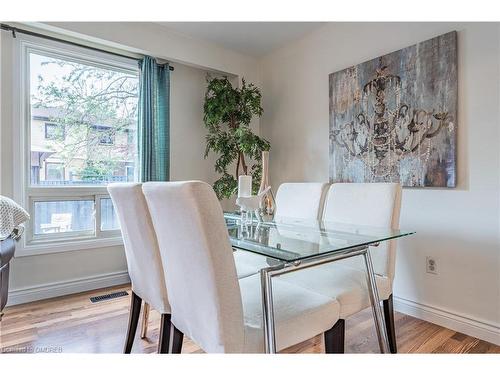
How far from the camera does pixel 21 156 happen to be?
96.9 inches

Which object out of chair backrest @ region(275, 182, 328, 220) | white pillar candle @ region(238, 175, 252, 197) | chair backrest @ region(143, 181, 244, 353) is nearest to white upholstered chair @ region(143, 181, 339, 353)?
chair backrest @ region(143, 181, 244, 353)

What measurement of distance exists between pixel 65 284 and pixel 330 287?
7.68ft

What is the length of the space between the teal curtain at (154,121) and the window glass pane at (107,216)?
392mm

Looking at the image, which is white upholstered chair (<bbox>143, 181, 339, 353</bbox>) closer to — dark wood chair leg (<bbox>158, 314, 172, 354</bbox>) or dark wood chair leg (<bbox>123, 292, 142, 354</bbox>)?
dark wood chair leg (<bbox>158, 314, 172, 354</bbox>)

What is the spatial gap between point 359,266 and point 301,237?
0.43m

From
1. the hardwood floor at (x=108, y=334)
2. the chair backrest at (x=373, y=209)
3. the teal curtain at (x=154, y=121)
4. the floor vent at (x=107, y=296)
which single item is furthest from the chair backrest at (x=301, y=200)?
the floor vent at (x=107, y=296)

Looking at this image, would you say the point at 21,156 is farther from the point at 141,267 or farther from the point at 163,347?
the point at 163,347

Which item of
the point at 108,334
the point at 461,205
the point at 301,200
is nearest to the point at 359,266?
the point at 301,200

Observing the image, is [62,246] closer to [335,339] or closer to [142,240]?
[142,240]

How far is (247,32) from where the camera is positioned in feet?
9.81

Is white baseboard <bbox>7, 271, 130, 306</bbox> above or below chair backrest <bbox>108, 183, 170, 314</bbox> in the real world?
below

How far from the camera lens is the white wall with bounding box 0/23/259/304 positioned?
241 centimetres
